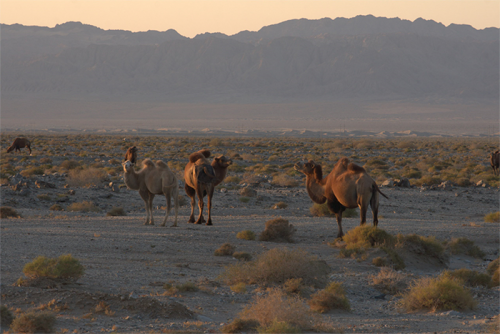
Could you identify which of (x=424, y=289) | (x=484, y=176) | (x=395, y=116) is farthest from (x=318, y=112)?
(x=424, y=289)

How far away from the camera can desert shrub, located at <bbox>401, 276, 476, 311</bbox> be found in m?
9.06

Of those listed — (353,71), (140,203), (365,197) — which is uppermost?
(353,71)

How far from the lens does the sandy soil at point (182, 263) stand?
8.12 metres

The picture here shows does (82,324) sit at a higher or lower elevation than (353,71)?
lower

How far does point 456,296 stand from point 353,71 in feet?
643

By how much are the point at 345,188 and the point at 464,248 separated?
307 centimetres

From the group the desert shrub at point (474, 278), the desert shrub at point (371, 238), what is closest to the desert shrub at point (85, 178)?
the desert shrub at point (371, 238)

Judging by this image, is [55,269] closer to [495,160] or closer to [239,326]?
[239,326]

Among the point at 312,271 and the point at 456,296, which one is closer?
the point at 456,296

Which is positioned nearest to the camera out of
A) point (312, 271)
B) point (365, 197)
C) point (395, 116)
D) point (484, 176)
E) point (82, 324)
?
point (82, 324)

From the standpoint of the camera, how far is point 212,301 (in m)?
9.09

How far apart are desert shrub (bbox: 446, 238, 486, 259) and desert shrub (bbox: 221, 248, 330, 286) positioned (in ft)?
15.2

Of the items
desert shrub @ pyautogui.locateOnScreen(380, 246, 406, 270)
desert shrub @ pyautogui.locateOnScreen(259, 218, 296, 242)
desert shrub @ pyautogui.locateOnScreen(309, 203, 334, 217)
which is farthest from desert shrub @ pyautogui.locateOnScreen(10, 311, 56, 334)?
desert shrub @ pyautogui.locateOnScreen(309, 203, 334, 217)

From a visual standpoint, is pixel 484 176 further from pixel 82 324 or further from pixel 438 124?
pixel 438 124
